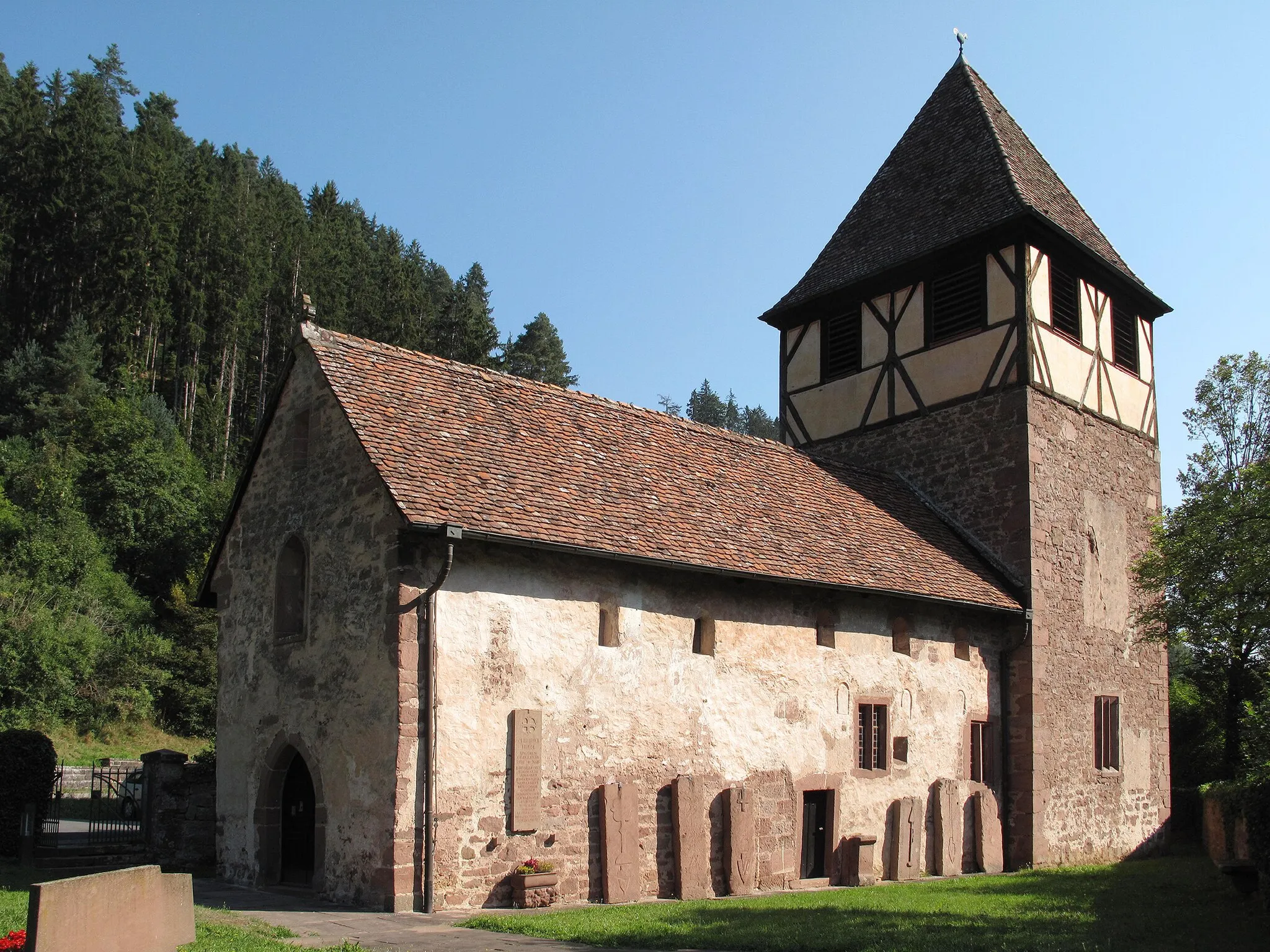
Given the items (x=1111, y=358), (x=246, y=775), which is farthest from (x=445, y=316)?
(x=246, y=775)

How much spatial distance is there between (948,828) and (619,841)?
6.35 meters

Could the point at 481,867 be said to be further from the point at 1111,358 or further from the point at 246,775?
the point at 1111,358

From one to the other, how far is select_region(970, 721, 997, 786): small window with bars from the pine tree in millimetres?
38751

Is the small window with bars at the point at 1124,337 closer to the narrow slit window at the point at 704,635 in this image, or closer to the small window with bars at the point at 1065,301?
the small window with bars at the point at 1065,301

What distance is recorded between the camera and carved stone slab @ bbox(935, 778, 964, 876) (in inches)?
683

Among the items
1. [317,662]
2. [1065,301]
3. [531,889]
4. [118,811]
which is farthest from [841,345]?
[118,811]

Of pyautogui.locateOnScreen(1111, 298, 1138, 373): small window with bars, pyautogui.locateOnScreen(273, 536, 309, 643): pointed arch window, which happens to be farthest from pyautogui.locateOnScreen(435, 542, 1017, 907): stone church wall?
pyautogui.locateOnScreen(1111, 298, 1138, 373): small window with bars

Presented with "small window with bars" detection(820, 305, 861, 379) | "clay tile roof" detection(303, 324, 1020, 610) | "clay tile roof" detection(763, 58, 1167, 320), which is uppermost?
"clay tile roof" detection(763, 58, 1167, 320)

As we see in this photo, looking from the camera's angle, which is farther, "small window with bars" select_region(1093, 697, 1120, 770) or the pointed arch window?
"small window with bars" select_region(1093, 697, 1120, 770)

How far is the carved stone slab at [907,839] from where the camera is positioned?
16750mm

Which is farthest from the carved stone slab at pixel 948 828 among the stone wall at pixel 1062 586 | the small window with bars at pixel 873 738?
the stone wall at pixel 1062 586

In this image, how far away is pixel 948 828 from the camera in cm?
1748

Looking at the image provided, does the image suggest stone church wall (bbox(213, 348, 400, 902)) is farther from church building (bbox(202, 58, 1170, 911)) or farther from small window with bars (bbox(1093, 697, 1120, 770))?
small window with bars (bbox(1093, 697, 1120, 770))

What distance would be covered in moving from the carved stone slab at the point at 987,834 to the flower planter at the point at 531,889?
326 inches
